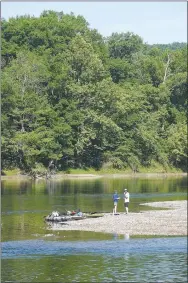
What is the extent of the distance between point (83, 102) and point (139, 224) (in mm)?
74259

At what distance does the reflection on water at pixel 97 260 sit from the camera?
1249 inches

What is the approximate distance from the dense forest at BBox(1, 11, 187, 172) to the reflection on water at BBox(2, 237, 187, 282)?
6583 centimetres

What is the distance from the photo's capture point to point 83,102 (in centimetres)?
12100

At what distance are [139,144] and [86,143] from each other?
1255 cm

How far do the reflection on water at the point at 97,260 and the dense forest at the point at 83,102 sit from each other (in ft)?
216

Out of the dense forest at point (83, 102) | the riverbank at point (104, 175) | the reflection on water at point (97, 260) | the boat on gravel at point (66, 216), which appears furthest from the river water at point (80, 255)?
the dense forest at point (83, 102)

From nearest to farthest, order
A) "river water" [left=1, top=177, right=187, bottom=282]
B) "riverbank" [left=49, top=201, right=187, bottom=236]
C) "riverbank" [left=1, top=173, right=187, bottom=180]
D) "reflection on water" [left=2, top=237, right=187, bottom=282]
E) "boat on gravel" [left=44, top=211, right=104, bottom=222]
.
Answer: "reflection on water" [left=2, top=237, right=187, bottom=282], "river water" [left=1, top=177, right=187, bottom=282], "riverbank" [left=49, top=201, right=187, bottom=236], "boat on gravel" [left=44, top=211, right=104, bottom=222], "riverbank" [left=1, top=173, right=187, bottom=180]

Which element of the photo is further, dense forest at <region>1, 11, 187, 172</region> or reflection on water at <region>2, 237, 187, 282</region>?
dense forest at <region>1, 11, 187, 172</region>

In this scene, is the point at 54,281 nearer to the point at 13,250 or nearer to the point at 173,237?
the point at 13,250

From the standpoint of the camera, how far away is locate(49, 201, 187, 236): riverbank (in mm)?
44875

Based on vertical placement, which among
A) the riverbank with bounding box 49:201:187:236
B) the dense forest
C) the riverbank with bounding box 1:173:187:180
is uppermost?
the dense forest

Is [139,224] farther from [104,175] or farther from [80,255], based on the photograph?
[104,175]

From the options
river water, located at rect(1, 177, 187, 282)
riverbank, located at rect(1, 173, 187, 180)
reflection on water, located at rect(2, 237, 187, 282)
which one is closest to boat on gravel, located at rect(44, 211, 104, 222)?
river water, located at rect(1, 177, 187, 282)

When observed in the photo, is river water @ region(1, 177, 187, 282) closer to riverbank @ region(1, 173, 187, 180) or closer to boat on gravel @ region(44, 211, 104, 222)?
boat on gravel @ region(44, 211, 104, 222)
